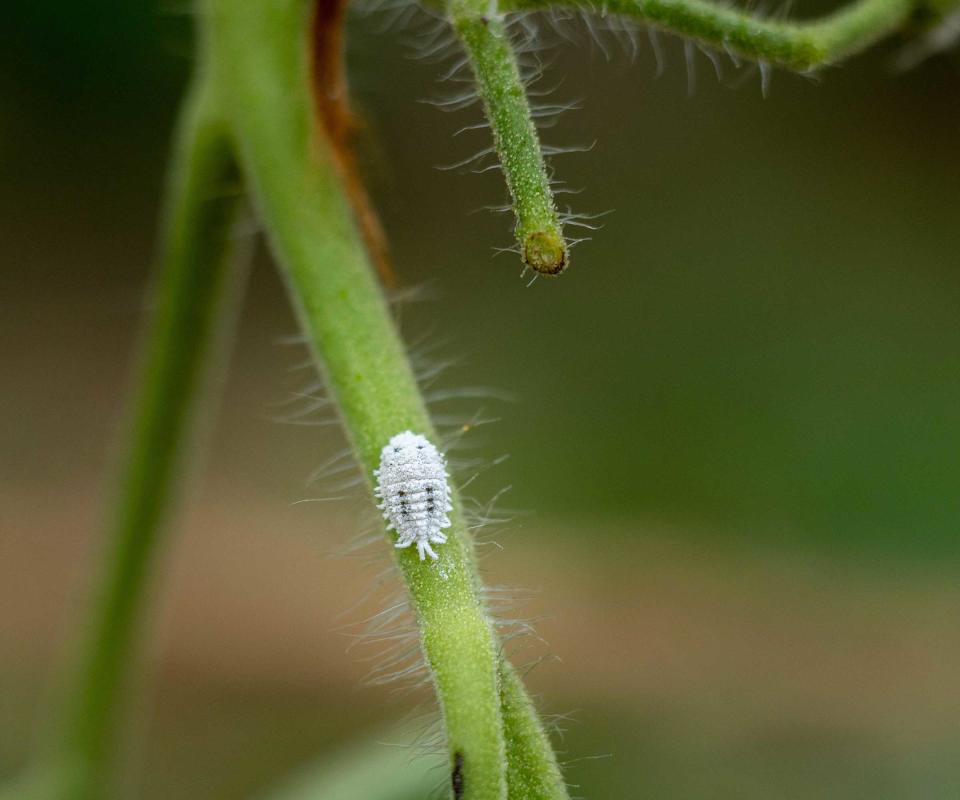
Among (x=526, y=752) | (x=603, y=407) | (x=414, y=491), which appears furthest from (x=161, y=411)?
(x=603, y=407)

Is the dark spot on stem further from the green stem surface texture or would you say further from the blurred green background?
the blurred green background

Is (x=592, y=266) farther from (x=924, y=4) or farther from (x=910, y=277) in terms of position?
(x=924, y=4)

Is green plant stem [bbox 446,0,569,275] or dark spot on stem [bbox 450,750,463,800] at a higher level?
green plant stem [bbox 446,0,569,275]

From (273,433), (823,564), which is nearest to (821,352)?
(823,564)

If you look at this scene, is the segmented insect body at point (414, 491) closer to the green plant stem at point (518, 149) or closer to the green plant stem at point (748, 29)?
the green plant stem at point (518, 149)

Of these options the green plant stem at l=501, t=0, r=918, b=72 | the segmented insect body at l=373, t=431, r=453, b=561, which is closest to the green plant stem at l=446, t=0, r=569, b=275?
the green plant stem at l=501, t=0, r=918, b=72

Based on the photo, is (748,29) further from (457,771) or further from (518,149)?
(457,771)

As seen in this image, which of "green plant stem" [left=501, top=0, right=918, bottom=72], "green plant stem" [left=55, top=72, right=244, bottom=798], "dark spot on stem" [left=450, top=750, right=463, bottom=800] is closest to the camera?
"dark spot on stem" [left=450, top=750, right=463, bottom=800]
